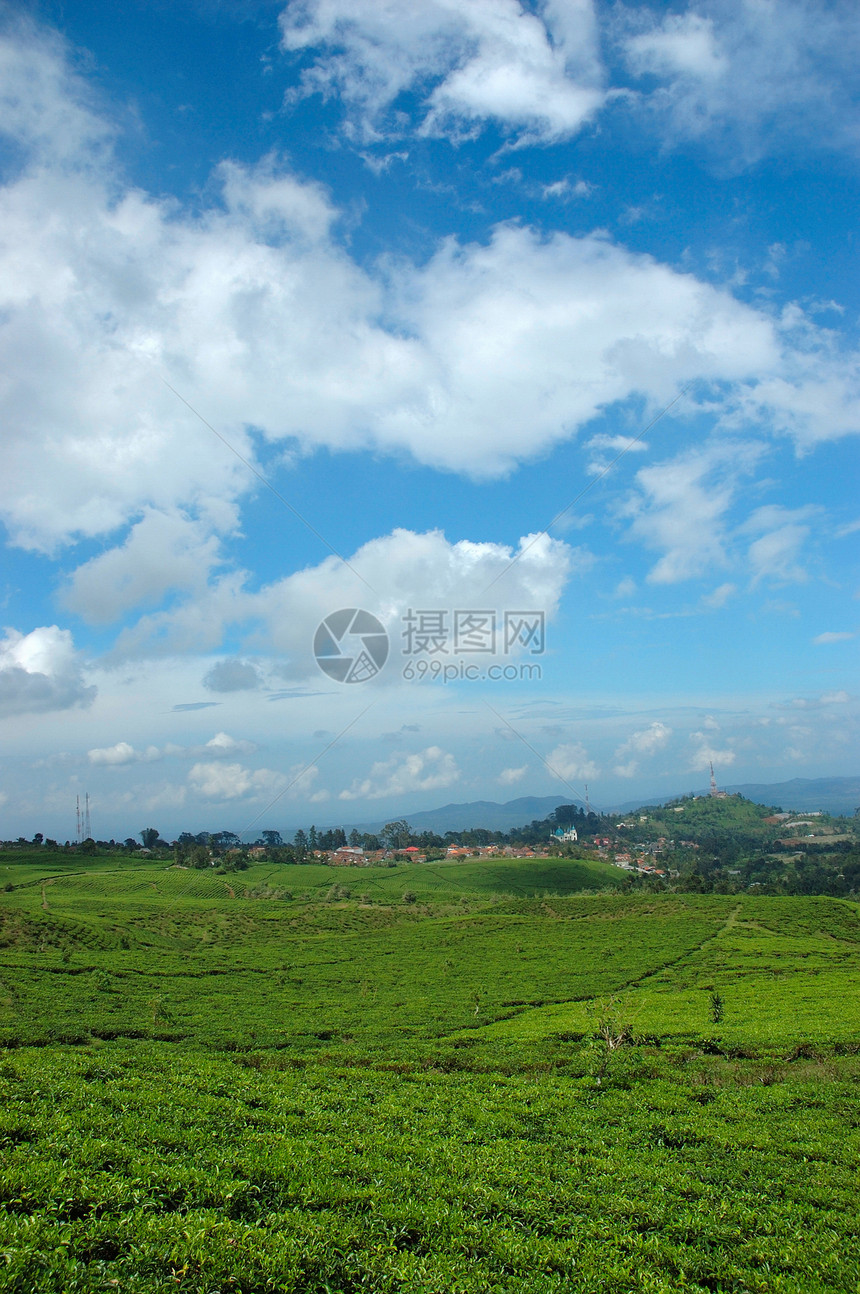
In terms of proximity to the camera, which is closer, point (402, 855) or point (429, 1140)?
point (429, 1140)

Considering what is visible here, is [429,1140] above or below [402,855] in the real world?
above

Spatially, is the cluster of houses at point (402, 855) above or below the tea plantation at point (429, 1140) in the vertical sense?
below

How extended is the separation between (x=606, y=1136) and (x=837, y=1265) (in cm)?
622

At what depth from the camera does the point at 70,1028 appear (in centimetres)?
2781

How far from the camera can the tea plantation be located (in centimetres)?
720

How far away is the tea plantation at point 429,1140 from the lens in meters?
7.20

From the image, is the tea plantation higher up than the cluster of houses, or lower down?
higher up

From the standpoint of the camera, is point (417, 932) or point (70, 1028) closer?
point (70, 1028)

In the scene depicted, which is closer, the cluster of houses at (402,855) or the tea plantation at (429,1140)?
the tea plantation at (429,1140)

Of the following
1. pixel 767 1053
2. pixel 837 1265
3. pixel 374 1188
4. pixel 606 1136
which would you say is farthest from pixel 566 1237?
pixel 767 1053

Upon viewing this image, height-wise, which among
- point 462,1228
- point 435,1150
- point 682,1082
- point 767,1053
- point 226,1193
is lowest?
point 767,1053

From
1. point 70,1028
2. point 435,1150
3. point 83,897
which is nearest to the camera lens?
point 435,1150

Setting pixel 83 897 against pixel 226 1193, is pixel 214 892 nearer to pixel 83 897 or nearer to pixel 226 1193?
pixel 83 897

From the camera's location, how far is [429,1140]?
40.9 feet
